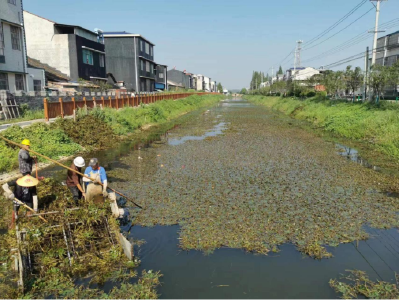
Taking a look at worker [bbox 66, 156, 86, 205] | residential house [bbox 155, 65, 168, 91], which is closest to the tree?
worker [bbox 66, 156, 86, 205]

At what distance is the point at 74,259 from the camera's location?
17.2 ft

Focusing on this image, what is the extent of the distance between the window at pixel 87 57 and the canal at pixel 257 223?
94.9 ft

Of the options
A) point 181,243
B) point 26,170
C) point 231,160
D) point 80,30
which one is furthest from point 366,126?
point 80,30

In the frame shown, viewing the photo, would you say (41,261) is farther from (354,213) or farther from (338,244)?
(354,213)

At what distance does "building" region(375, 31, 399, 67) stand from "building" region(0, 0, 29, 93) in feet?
161

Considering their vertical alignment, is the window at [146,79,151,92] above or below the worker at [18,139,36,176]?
above

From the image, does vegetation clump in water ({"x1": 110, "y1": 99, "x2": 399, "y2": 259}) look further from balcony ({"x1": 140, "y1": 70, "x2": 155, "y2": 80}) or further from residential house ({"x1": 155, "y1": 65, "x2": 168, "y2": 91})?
residential house ({"x1": 155, "y1": 65, "x2": 168, "y2": 91})

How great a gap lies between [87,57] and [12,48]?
1493cm

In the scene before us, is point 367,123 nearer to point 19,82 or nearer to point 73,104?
point 73,104

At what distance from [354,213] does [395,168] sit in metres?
5.64

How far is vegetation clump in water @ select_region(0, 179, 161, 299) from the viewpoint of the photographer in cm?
469

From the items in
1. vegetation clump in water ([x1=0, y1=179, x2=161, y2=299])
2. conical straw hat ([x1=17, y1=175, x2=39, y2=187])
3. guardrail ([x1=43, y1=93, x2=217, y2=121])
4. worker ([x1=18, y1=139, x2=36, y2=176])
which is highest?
guardrail ([x1=43, y1=93, x2=217, y2=121])

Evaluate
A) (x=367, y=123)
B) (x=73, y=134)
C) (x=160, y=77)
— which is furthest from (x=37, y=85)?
(x=160, y=77)

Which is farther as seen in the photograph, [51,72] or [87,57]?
[87,57]
